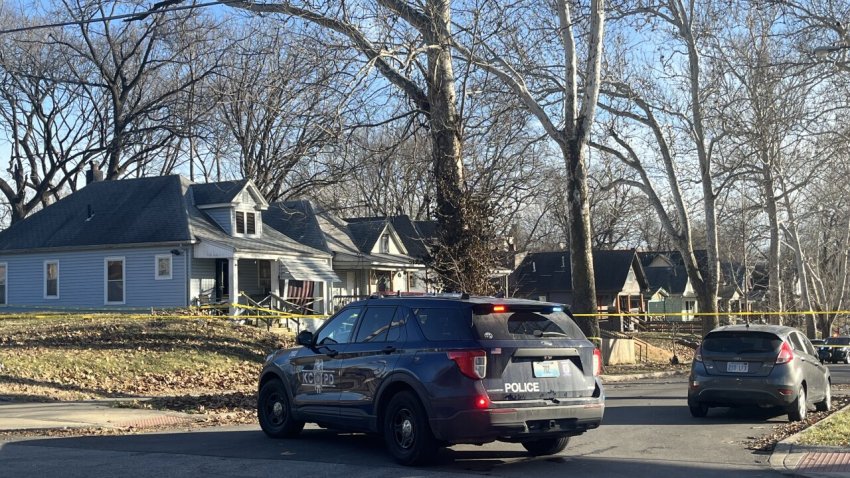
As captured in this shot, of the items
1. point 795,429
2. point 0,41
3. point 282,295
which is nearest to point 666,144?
point 282,295

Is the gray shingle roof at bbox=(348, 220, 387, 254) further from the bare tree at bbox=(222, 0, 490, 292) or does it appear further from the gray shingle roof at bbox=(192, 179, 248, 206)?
the bare tree at bbox=(222, 0, 490, 292)

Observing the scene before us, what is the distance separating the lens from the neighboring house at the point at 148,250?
3544cm

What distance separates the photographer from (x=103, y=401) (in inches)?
648

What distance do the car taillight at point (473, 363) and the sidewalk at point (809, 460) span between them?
339cm

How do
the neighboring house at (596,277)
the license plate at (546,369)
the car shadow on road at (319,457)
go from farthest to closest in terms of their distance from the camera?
the neighboring house at (596,277) < the license plate at (546,369) < the car shadow on road at (319,457)

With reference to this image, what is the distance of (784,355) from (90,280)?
1145 inches

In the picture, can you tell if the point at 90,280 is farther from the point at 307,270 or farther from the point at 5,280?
the point at 307,270

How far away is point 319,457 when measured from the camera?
10438 mm

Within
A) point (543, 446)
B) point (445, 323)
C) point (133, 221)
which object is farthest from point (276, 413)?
point (133, 221)

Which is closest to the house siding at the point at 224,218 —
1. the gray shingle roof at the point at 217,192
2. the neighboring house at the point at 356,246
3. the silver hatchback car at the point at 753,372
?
the gray shingle roof at the point at 217,192

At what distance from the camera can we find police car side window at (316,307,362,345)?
439 inches

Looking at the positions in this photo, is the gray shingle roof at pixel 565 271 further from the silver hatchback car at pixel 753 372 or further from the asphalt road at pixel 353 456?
the asphalt road at pixel 353 456

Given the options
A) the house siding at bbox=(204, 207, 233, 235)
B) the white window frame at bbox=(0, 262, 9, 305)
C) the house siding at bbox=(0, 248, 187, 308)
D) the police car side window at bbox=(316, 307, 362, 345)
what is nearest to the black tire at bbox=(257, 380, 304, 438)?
the police car side window at bbox=(316, 307, 362, 345)

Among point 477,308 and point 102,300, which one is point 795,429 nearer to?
point 477,308
